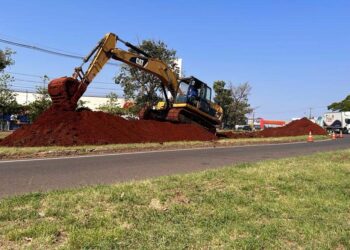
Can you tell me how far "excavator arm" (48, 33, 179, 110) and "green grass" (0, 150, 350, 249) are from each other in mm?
13804

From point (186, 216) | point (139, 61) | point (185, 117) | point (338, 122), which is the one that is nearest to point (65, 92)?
point (139, 61)

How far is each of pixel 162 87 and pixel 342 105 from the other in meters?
93.7

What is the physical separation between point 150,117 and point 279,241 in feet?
81.2

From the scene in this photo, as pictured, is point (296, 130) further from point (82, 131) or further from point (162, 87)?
point (82, 131)

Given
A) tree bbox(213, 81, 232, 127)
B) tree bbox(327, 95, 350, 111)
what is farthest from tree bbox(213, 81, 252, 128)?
tree bbox(327, 95, 350, 111)

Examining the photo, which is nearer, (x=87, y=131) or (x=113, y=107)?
(x=87, y=131)

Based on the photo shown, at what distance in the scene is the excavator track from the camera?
93.1 feet

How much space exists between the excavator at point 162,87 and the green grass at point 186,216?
45.7 ft

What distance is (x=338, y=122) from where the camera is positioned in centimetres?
5966

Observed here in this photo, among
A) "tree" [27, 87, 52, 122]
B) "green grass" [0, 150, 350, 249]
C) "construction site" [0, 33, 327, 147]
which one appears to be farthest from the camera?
"tree" [27, 87, 52, 122]

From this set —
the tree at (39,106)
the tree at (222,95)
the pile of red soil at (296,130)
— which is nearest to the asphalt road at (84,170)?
the pile of red soil at (296,130)

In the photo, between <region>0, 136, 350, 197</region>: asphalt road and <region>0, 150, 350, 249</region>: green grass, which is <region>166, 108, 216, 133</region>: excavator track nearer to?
<region>0, 136, 350, 197</region>: asphalt road

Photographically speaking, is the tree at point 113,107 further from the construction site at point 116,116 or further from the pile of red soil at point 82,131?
the pile of red soil at point 82,131

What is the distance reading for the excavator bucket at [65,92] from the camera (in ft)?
70.7
